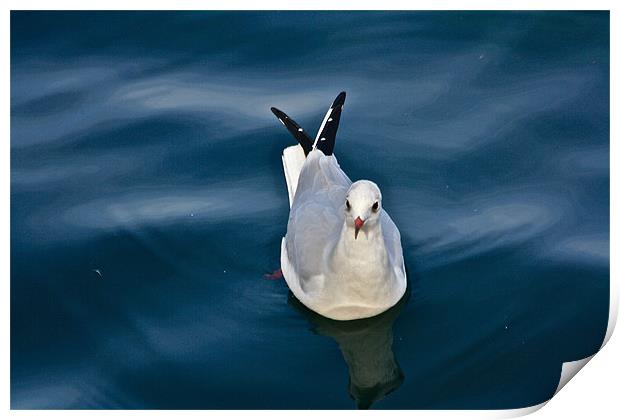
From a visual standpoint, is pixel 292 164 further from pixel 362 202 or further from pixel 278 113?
pixel 362 202

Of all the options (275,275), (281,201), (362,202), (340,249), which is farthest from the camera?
(281,201)

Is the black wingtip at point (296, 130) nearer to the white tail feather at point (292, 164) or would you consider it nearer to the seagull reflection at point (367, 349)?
the white tail feather at point (292, 164)

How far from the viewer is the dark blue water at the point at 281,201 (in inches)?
207

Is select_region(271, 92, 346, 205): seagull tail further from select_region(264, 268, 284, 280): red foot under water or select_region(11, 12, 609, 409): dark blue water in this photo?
select_region(264, 268, 284, 280): red foot under water

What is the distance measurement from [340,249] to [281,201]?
110 cm

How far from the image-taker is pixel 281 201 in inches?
253

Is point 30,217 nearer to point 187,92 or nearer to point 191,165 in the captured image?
point 191,165

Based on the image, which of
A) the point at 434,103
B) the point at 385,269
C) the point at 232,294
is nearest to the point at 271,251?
the point at 232,294

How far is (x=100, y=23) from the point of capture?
300 inches

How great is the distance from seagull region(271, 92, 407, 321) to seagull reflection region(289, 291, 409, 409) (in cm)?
5

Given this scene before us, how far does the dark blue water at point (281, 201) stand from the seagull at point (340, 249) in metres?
0.13

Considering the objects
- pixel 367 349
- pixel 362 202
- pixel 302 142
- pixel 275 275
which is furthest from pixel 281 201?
pixel 362 202

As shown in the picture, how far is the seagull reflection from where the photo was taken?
5.12 m

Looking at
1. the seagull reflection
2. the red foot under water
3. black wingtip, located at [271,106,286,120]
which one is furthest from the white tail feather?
the seagull reflection
